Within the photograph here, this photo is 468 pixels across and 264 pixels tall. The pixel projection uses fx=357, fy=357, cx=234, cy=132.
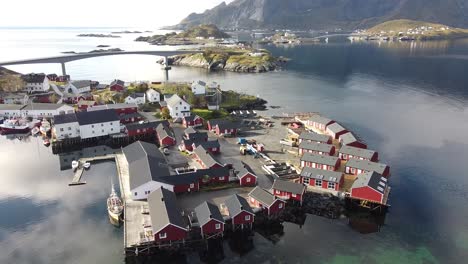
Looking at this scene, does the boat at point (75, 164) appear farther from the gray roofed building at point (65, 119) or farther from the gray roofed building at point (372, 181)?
the gray roofed building at point (372, 181)

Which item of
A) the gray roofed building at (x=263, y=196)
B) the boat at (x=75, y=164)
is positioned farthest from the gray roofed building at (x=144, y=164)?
the gray roofed building at (x=263, y=196)

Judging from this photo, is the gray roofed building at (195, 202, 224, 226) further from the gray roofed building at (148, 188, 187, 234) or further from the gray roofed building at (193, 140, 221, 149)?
the gray roofed building at (193, 140, 221, 149)

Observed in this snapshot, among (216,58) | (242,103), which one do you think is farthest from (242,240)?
(216,58)

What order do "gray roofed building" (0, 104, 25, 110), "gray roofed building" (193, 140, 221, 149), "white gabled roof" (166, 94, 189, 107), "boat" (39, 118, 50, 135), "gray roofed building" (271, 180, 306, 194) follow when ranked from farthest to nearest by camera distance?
1. "gray roofed building" (0, 104, 25, 110)
2. "white gabled roof" (166, 94, 189, 107)
3. "boat" (39, 118, 50, 135)
4. "gray roofed building" (193, 140, 221, 149)
5. "gray roofed building" (271, 180, 306, 194)

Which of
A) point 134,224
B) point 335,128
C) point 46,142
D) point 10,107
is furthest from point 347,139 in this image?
point 10,107

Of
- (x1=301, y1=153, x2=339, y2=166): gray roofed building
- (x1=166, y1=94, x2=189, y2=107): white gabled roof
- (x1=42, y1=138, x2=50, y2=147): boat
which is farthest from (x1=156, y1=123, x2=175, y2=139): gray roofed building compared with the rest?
(x1=301, y1=153, x2=339, y2=166): gray roofed building

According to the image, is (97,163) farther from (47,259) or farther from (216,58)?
(216,58)

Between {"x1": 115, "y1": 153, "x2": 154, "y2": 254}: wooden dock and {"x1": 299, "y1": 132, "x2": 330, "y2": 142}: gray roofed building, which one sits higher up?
{"x1": 299, "y1": 132, "x2": 330, "y2": 142}: gray roofed building
